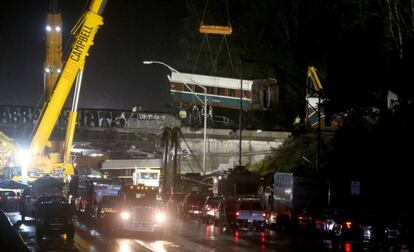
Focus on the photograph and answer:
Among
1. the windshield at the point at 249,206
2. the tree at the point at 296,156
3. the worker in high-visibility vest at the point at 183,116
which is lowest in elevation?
the windshield at the point at 249,206

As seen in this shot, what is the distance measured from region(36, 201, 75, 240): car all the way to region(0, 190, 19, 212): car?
56.8 feet

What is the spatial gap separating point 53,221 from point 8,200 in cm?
1808

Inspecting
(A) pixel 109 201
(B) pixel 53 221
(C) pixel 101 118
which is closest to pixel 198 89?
(C) pixel 101 118

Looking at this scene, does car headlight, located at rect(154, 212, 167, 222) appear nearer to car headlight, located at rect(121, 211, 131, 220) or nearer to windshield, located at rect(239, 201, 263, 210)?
car headlight, located at rect(121, 211, 131, 220)

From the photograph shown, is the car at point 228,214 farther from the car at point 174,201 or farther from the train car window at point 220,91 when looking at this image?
the train car window at point 220,91

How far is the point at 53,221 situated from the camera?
2773cm

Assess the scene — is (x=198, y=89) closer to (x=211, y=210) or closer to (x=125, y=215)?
(x=211, y=210)

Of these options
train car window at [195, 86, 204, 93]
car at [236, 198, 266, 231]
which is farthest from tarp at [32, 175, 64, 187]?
train car window at [195, 86, 204, 93]

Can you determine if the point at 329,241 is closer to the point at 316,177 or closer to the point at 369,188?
the point at 369,188

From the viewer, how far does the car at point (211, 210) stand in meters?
44.2

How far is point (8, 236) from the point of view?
931cm

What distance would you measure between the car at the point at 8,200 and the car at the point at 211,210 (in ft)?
35.7

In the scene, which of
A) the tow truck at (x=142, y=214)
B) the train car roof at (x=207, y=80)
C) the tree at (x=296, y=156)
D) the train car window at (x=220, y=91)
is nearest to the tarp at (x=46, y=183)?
the tow truck at (x=142, y=214)

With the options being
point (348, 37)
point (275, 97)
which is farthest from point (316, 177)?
point (275, 97)
